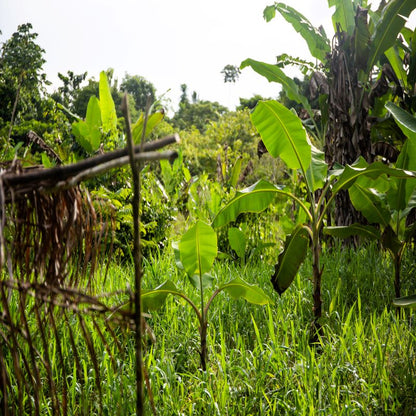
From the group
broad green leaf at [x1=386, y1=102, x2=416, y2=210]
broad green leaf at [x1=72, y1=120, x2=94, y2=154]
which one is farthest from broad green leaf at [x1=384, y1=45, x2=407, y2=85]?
broad green leaf at [x1=72, y1=120, x2=94, y2=154]

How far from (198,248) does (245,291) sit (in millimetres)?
361

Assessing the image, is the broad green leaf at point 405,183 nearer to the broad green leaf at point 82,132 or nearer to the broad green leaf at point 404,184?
the broad green leaf at point 404,184

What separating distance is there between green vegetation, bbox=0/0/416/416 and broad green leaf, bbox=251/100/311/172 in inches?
0.4

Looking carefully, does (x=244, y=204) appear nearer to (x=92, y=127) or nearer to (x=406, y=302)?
(x=406, y=302)

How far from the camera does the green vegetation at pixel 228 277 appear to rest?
2.56ft

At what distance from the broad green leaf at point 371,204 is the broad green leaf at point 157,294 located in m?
1.80

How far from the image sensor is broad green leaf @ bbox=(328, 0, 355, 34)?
5.34 metres

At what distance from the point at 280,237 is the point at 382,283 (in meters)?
1.94

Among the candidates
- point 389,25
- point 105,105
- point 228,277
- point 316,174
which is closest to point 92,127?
point 105,105

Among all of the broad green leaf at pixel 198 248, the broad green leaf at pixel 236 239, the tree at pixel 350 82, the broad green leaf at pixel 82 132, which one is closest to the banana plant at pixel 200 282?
the broad green leaf at pixel 198 248

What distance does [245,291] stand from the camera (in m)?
2.36

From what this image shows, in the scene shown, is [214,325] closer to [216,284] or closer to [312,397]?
[216,284]

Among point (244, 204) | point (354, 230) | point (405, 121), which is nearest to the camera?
point (405, 121)

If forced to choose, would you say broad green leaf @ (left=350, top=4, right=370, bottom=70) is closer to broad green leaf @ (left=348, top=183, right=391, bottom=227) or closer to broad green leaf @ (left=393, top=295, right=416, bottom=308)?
broad green leaf @ (left=348, top=183, right=391, bottom=227)
